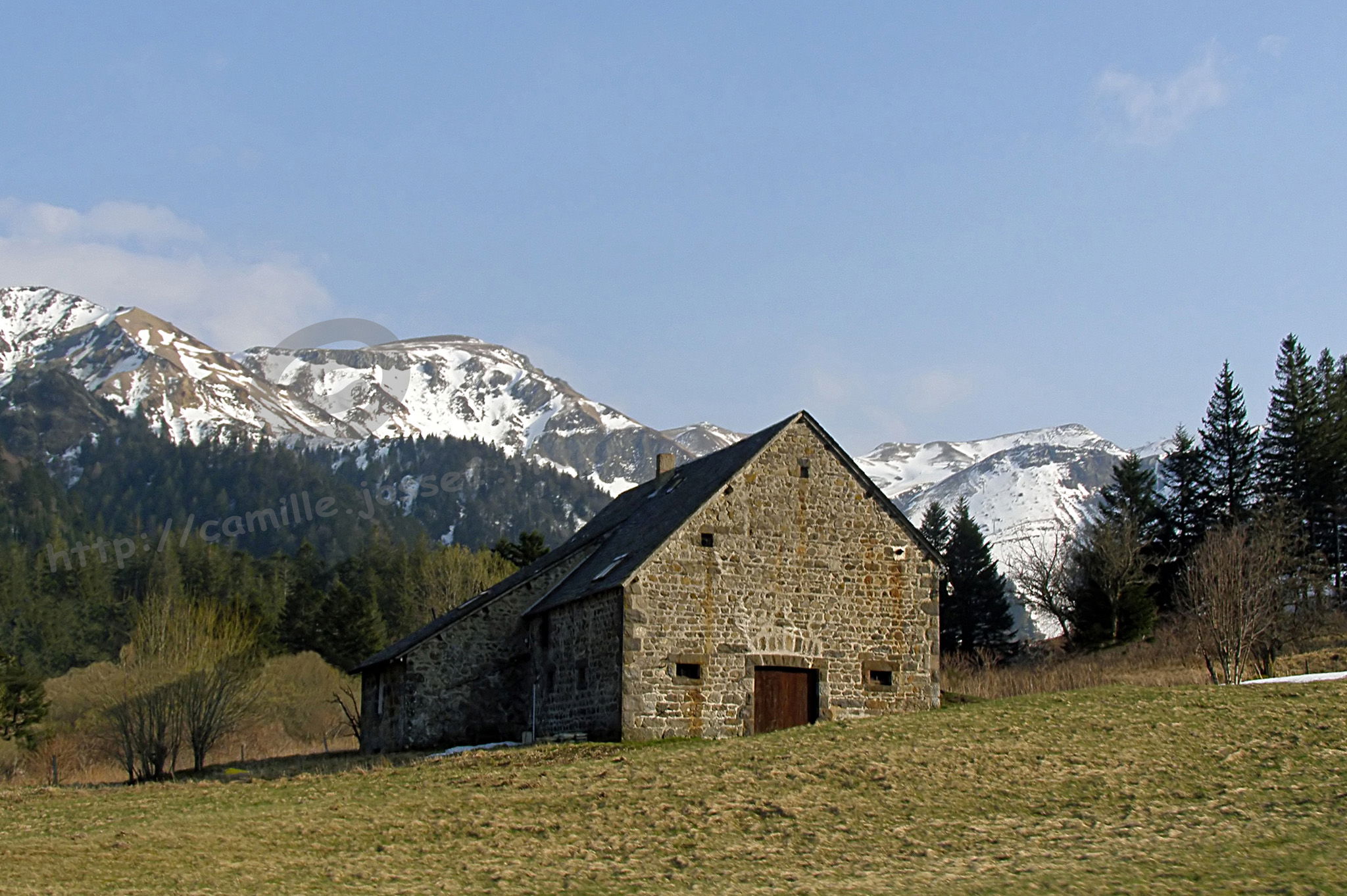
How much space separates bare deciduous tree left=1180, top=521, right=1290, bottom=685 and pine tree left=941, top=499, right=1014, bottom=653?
62.2ft

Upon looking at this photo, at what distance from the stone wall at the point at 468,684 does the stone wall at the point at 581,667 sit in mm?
1320

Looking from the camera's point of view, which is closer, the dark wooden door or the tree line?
the dark wooden door

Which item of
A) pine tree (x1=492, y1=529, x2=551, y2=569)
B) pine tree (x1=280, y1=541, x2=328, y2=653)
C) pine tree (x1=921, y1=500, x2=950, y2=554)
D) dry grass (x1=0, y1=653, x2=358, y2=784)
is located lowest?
dry grass (x1=0, y1=653, x2=358, y2=784)

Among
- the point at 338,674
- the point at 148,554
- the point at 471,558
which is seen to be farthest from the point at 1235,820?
the point at 148,554

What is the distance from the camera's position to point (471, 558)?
88188 millimetres

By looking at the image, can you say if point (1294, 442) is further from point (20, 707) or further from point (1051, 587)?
point (20, 707)

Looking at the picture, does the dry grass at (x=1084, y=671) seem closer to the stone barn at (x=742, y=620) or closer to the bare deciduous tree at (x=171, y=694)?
the stone barn at (x=742, y=620)

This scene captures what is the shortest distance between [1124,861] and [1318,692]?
15.9m

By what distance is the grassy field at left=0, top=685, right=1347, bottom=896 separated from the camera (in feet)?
55.3

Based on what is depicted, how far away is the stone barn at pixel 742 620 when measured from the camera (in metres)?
31.3

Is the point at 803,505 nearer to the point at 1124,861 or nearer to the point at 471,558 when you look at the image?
the point at 1124,861

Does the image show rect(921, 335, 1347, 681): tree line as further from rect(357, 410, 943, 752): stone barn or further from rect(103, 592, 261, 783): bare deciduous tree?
rect(103, 592, 261, 783): bare deciduous tree

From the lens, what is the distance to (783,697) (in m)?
32.2

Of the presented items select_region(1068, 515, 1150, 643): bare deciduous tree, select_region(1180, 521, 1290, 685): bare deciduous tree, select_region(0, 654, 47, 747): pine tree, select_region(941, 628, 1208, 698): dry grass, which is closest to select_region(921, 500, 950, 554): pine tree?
select_region(1068, 515, 1150, 643): bare deciduous tree
